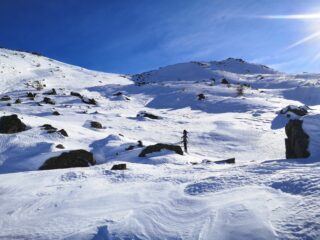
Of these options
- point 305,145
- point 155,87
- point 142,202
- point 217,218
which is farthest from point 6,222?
point 155,87

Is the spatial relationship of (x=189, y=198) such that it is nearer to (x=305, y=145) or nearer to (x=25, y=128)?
(x=305, y=145)

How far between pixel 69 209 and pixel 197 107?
3579 centimetres

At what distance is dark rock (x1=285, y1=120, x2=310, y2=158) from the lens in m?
11.7

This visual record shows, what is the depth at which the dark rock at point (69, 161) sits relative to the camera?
15.0 metres

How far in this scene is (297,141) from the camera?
1222 centimetres

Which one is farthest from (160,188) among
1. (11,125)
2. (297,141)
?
(11,125)

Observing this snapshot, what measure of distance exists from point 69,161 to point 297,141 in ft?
31.6

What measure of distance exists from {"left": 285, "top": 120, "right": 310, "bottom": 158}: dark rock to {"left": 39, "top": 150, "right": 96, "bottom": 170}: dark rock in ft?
29.0

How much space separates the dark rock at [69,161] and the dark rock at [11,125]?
7.33 meters

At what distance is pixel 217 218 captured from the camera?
5.98 meters

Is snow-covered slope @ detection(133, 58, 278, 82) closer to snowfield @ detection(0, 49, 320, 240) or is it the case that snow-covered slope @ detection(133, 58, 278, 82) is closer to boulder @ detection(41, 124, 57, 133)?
snowfield @ detection(0, 49, 320, 240)

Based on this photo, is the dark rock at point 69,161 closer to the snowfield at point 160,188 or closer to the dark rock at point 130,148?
the snowfield at point 160,188

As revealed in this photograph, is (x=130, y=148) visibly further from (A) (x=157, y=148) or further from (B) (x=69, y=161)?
(B) (x=69, y=161)

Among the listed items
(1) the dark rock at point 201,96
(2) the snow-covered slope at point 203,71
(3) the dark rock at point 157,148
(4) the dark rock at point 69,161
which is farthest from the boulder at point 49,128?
(2) the snow-covered slope at point 203,71
